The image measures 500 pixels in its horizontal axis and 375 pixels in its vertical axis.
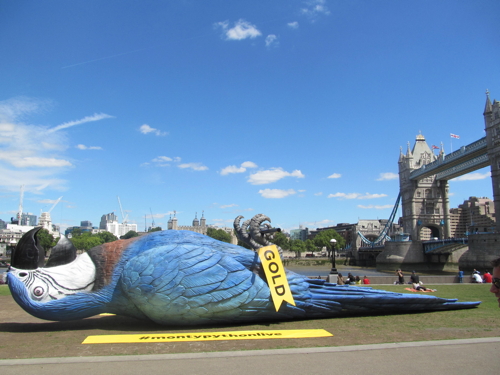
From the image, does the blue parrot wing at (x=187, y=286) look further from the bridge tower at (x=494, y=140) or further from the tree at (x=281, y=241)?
the tree at (x=281, y=241)

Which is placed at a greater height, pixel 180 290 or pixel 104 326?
pixel 180 290

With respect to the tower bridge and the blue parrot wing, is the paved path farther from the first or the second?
the tower bridge

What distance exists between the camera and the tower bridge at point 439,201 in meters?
48.9

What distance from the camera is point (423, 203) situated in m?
80.8

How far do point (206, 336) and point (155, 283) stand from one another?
74.1 inches

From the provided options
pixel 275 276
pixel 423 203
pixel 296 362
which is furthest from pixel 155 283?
pixel 423 203

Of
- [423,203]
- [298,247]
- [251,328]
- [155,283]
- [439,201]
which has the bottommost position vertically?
[298,247]

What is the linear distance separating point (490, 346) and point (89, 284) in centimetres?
1011

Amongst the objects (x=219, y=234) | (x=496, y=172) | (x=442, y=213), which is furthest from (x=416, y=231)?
(x=219, y=234)

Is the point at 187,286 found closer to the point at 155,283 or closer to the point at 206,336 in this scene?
the point at 155,283

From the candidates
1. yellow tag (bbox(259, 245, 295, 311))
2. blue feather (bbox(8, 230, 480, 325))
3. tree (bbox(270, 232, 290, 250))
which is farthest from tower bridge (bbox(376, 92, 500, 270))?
tree (bbox(270, 232, 290, 250))

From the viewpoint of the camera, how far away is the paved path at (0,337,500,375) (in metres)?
6.97

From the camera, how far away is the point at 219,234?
140m

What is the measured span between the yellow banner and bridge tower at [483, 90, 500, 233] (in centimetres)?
4966
